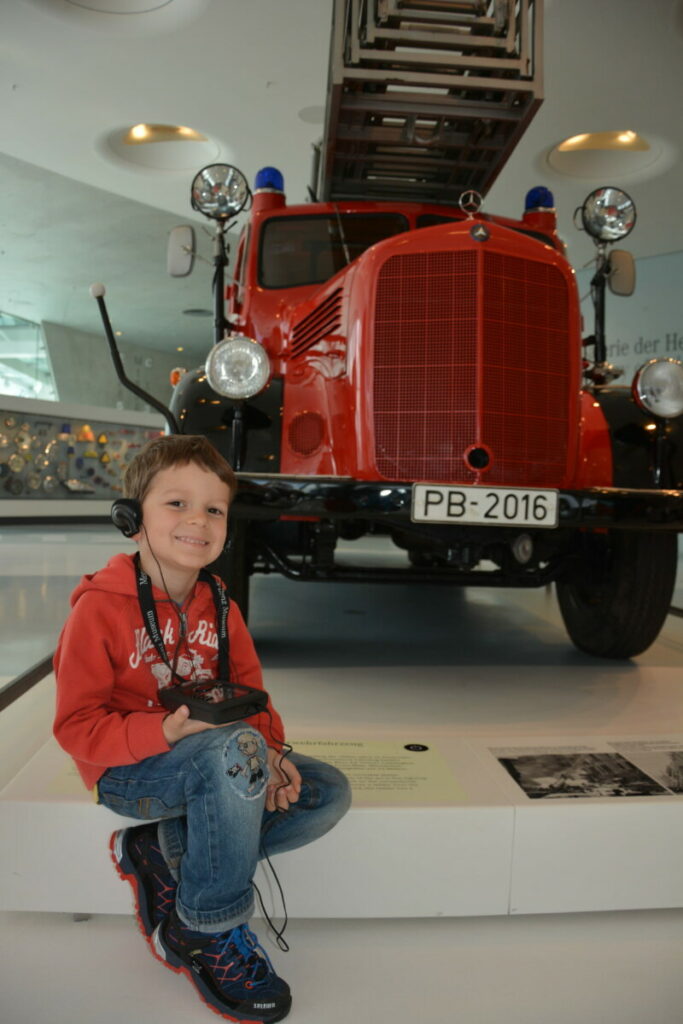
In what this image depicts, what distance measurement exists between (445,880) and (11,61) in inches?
327

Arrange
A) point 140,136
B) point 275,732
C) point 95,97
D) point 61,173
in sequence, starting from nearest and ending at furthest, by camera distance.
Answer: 1. point 275,732
2. point 95,97
3. point 140,136
4. point 61,173

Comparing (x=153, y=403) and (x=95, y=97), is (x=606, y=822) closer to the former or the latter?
(x=153, y=403)

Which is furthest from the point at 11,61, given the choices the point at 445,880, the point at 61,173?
the point at 445,880

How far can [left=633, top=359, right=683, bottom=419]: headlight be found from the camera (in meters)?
2.51

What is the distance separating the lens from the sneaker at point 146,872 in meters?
1.34

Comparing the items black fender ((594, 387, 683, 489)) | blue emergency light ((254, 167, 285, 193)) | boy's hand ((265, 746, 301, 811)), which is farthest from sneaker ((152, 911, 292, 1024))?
blue emergency light ((254, 167, 285, 193))

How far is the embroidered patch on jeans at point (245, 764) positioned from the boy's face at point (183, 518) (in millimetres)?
309

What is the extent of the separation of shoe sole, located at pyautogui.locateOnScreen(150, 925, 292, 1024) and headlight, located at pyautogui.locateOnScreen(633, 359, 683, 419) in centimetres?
204

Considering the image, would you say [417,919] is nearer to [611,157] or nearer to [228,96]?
[228,96]

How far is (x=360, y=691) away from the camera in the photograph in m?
2.54

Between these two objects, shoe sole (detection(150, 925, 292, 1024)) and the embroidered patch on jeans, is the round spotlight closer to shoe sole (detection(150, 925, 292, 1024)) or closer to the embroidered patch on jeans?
the embroidered patch on jeans

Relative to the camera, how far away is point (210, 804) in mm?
1206

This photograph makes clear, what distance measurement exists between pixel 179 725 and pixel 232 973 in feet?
1.31

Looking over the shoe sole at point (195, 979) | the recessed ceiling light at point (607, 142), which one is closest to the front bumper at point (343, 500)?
the shoe sole at point (195, 979)
